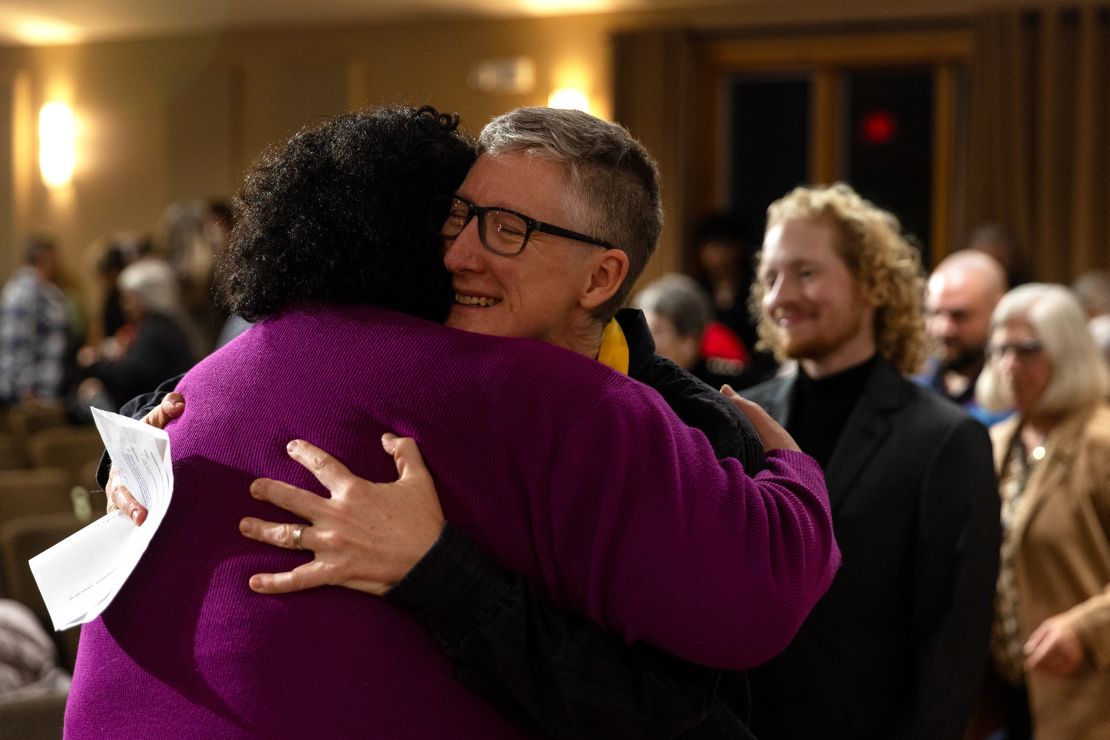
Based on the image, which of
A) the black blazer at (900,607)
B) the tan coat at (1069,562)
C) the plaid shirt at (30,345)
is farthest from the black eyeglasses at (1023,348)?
the plaid shirt at (30,345)

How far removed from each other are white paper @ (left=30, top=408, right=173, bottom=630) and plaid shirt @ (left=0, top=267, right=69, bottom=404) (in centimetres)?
795

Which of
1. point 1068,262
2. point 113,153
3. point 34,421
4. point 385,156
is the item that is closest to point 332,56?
point 113,153

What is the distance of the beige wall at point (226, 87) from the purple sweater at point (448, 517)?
8152mm

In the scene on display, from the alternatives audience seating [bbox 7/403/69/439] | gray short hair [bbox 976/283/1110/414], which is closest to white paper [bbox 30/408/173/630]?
gray short hair [bbox 976/283/1110/414]

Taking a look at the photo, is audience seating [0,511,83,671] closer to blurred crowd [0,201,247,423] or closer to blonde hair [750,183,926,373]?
blonde hair [750,183,926,373]

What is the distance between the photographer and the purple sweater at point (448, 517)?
1.24 metres

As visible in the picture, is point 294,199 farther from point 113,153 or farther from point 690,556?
point 113,153

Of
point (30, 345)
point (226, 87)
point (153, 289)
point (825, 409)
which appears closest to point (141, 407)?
point (825, 409)

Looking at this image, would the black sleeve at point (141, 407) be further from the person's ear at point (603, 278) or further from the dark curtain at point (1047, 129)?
the dark curtain at point (1047, 129)

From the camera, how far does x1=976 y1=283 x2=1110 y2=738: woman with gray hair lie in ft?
10.5

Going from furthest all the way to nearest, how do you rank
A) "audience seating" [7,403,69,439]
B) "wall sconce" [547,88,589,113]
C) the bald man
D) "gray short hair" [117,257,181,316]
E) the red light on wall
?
"wall sconce" [547,88,589,113], the red light on wall, "audience seating" [7,403,69,439], "gray short hair" [117,257,181,316], the bald man

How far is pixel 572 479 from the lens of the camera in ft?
4.08

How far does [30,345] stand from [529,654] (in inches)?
332

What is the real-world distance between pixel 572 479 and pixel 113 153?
11419 mm
